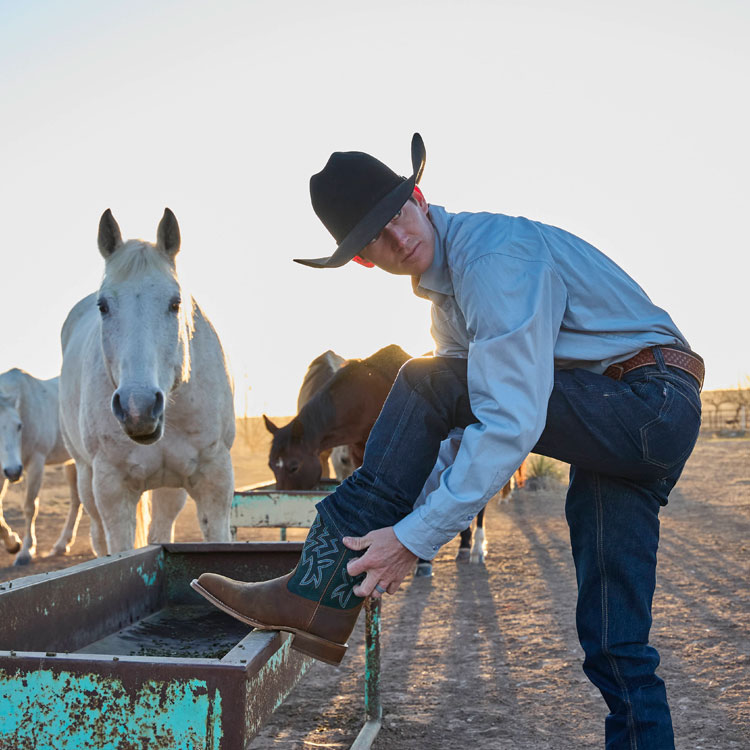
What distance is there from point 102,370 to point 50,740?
3021 millimetres

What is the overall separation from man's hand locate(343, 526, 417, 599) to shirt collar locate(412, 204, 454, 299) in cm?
69

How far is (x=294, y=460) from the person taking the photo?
666cm

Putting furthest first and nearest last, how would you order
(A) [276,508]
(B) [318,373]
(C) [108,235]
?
(B) [318,373]
(A) [276,508]
(C) [108,235]

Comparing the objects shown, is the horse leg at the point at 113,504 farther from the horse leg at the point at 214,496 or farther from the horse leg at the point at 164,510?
the horse leg at the point at 164,510

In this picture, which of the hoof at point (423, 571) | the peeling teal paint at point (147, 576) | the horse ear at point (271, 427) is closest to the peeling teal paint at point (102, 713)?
the peeling teal paint at point (147, 576)

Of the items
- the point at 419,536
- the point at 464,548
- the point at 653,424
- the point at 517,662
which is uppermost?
the point at 653,424

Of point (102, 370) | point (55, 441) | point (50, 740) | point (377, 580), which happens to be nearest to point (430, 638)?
point (102, 370)

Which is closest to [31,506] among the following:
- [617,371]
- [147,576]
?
[147,576]

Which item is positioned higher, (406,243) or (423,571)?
(406,243)

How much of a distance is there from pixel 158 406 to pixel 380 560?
166 cm

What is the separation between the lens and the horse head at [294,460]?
665 centimetres

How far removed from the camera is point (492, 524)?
36.0ft

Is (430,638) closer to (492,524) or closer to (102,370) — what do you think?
(102,370)

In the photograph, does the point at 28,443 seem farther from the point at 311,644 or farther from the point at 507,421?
the point at 507,421
